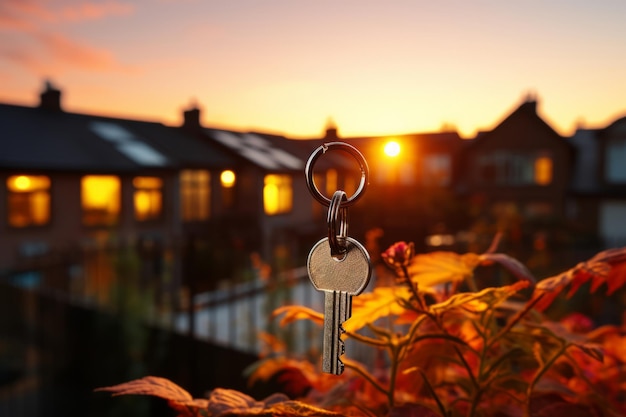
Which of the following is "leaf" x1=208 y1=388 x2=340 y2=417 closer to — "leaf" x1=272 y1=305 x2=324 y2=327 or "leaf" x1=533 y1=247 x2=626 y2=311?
"leaf" x1=272 y1=305 x2=324 y2=327

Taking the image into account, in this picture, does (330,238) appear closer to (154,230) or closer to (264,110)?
(264,110)

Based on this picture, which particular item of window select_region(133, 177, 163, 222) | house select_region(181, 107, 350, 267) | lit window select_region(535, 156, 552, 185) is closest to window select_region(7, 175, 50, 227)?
window select_region(133, 177, 163, 222)

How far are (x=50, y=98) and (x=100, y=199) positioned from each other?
3086mm

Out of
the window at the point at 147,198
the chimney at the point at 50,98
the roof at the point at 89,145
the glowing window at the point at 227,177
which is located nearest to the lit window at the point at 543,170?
the roof at the point at 89,145

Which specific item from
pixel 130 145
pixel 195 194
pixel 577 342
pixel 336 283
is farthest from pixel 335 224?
pixel 130 145

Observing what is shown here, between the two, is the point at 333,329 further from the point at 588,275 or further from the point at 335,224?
the point at 588,275

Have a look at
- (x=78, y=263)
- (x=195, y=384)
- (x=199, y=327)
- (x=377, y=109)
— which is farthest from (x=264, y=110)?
(x=199, y=327)

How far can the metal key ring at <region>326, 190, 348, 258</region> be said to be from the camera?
1.36 feet

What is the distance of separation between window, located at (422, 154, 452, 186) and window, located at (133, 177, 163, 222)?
819 centimetres

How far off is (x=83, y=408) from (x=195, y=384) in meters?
1.67

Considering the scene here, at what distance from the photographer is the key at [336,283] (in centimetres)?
42

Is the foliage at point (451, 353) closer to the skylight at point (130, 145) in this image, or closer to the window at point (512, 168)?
the skylight at point (130, 145)

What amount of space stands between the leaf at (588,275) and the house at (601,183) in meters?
14.6

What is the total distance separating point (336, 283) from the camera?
0.44 m
